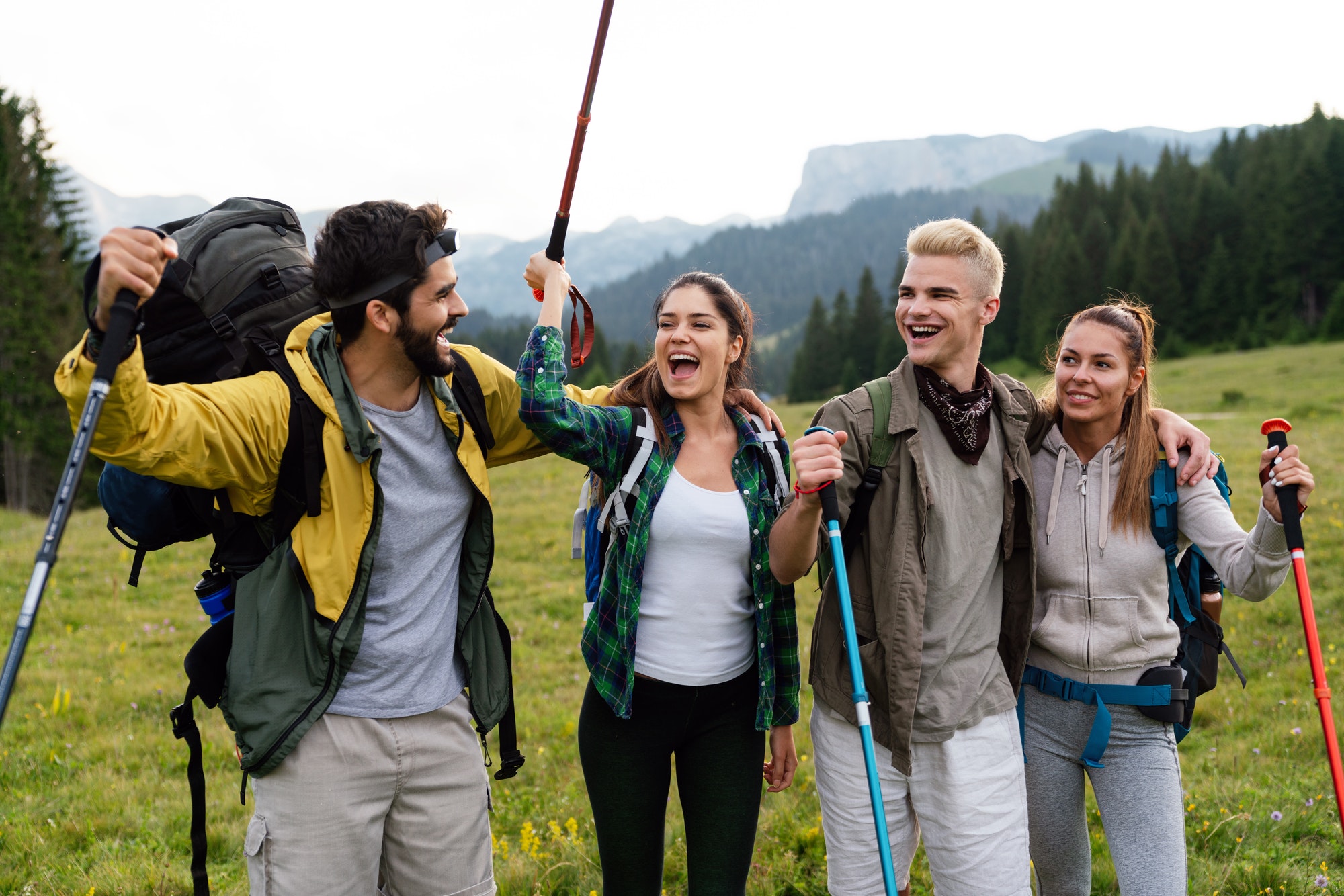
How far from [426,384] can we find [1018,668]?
9.39 feet

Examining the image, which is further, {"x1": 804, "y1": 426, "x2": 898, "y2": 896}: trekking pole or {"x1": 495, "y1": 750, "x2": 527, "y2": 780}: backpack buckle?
{"x1": 495, "y1": 750, "x2": 527, "y2": 780}: backpack buckle

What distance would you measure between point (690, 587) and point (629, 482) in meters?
0.53

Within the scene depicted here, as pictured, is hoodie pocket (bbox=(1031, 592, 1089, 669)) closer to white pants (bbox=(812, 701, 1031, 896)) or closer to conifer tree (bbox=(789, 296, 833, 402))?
white pants (bbox=(812, 701, 1031, 896))

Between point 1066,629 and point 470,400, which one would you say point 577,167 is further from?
point 1066,629

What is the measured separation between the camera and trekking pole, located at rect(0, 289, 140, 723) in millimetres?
2418

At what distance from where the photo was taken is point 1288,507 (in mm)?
3543

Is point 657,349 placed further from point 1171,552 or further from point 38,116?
point 38,116

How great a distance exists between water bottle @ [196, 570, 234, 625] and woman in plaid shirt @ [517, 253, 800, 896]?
4.52 ft

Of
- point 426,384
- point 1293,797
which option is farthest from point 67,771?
point 1293,797

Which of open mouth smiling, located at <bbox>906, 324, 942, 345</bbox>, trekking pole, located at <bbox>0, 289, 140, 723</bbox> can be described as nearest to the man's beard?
trekking pole, located at <bbox>0, 289, 140, 723</bbox>

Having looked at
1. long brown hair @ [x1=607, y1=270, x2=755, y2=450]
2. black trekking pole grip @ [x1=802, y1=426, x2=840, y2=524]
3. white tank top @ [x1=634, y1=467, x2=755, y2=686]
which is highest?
long brown hair @ [x1=607, y1=270, x2=755, y2=450]

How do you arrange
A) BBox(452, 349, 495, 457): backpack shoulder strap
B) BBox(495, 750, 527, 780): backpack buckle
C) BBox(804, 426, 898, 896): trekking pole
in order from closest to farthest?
BBox(804, 426, 898, 896): trekking pole
BBox(452, 349, 495, 457): backpack shoulder strap
BBox(495, 750, 527, 780): backpack buckle

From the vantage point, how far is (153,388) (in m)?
2.75

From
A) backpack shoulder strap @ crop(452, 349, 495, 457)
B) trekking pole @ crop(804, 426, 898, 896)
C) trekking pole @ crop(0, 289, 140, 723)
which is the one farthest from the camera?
backpack shoulder strap @ crop(452, 349, 495, 457)
